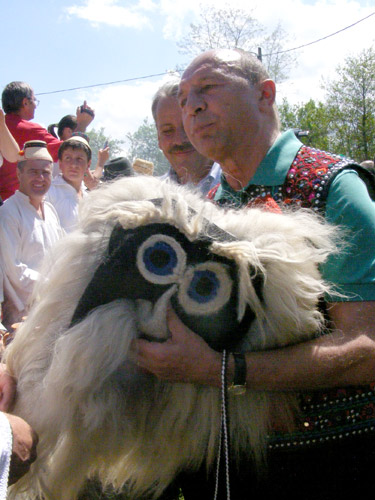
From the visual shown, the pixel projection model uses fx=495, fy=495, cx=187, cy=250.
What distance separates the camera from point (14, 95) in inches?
191

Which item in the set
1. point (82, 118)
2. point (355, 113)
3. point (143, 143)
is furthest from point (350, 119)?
point (143, 143)

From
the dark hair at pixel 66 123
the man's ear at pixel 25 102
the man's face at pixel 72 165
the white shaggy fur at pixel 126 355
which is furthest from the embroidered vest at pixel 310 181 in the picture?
the dark hair at pixel 66 123

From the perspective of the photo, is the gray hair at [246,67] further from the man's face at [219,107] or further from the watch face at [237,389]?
the watch face at [237,389]

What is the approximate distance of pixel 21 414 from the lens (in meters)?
1.35

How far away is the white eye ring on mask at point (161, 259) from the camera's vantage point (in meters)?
1.24

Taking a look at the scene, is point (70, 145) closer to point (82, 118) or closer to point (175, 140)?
point (82, 118)

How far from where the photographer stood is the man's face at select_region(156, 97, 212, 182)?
275cm

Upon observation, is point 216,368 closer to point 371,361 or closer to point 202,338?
point 202,338

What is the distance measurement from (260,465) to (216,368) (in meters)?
0.35

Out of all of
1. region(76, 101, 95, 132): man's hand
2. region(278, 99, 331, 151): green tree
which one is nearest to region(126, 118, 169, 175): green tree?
region(278, 99, 331, 151): green tree

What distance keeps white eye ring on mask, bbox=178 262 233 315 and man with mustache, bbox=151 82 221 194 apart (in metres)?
1.44

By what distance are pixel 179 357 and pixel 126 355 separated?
137 millimetres

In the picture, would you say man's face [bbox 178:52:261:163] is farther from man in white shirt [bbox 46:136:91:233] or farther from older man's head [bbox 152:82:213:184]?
man in white shirt [bbox 46:136:91:233]

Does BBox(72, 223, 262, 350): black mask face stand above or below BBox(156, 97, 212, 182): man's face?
below
